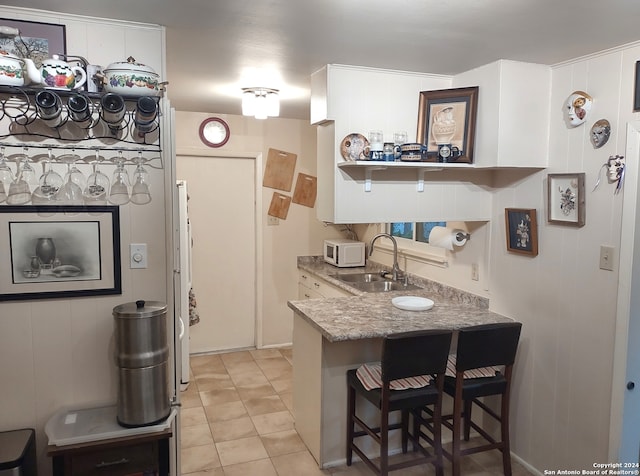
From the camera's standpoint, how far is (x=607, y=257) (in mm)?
2305

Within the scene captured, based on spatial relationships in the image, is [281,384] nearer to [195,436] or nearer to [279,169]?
[195,436]

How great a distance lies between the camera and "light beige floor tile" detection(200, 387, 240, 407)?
11.9 feet

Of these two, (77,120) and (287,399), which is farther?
(287,399)

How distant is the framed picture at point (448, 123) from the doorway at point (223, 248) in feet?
6.94

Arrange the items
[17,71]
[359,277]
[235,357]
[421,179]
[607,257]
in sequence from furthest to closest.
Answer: [235,357] < [359,277] < [421,179] < [607,257] < [17,71]

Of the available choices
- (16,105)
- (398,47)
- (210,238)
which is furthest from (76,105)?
(210,238)

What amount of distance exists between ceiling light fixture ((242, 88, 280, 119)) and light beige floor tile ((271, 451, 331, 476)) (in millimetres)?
2161

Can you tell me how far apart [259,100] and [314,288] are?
1.83 meters

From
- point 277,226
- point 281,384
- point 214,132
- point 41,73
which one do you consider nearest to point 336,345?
point 281,384

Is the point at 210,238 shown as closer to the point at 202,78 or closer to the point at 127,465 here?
the point at 202,78

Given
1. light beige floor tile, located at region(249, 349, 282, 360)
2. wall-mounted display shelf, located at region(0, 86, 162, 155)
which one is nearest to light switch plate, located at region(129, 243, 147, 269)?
wall-mounted display shelf, located at region(0, 86, 162, 155)

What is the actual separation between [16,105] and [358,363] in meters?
2.08

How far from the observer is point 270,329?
4762 millimetres

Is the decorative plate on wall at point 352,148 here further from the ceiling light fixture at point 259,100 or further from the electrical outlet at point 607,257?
the electrical outlet at point 607,257
